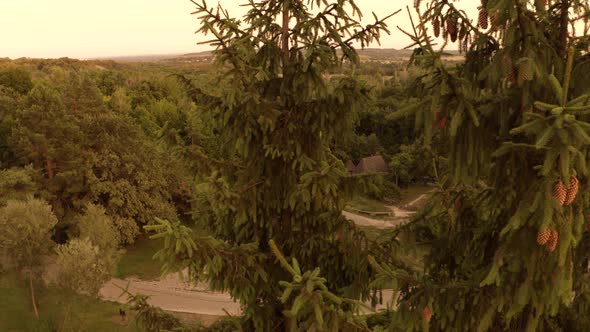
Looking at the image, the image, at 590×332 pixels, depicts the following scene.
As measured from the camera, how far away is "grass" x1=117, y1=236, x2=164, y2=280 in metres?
25.8

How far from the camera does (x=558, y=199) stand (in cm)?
362

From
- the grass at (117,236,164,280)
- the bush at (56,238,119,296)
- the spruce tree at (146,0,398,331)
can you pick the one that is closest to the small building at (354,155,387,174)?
the grass at (117,236,164,280)

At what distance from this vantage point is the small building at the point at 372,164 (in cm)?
Result: 4600

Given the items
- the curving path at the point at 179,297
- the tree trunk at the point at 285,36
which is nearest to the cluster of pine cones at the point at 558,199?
the tree trunk at the point at 285,36

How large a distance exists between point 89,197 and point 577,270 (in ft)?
90.3

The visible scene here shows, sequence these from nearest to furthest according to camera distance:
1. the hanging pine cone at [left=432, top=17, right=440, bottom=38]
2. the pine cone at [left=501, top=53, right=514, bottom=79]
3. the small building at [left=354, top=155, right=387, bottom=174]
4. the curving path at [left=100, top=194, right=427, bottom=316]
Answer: the pine cone at [left=501, top=53, right=514, bottom=79] < the hanging pine cone at [left=432, top=17, right=440, bottom=38] < the curving path at [left=100, top=194, right=427, bottom=316] < the small building at [left=354, top=155, right=387, bottom=174]

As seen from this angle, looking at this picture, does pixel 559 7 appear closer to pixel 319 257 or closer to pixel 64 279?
pixel 319 257

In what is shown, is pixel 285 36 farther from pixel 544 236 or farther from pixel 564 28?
pixel 544 236

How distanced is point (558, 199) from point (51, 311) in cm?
2289

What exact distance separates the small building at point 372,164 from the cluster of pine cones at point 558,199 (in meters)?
42.1

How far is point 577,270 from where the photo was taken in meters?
4.76

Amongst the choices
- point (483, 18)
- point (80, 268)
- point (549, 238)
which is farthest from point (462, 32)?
point (80, 268)

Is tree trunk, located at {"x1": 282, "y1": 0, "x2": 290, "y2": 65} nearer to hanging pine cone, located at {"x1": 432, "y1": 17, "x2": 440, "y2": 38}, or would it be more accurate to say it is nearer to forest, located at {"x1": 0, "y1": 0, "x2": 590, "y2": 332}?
forest, located at {"x1": 0, "y1": 0, "x2": 590, "y2": 332}

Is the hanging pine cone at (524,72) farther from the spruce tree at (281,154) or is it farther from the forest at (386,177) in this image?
the spruce tree at (281,154)
